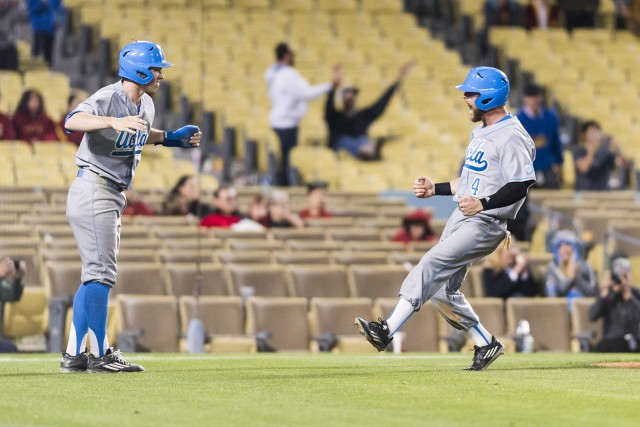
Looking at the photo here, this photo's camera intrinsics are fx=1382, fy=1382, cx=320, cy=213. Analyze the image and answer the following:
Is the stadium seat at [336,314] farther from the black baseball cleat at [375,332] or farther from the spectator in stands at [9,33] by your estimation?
the spectator in stands at [9,33]

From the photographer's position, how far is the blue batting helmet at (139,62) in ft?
25.5

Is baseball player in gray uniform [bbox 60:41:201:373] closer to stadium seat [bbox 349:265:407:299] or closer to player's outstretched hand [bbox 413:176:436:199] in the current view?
player's outstretched hand [bbox 413:176:436:199]

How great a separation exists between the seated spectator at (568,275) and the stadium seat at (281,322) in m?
2.71

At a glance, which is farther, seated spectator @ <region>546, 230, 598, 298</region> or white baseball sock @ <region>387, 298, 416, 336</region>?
seated spectator @ <region>546, 230, 598, 298</region>

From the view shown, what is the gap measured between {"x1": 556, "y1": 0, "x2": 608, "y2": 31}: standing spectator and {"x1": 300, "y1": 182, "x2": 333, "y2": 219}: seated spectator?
11362 millimetres

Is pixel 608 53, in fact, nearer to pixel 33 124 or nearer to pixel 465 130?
pixel 465 130

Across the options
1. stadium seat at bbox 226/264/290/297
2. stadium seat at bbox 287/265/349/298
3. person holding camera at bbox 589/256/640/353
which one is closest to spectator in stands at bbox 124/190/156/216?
stadium seat at bbox 226/264/290/297

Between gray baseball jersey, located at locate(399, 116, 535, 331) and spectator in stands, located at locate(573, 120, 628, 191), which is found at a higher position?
spectator in stands, located at locate(573, 120, 628, 191)

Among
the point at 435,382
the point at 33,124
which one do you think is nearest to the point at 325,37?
the point at 33,124

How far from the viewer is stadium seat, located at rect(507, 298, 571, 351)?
496 inches

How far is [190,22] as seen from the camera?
20.1 m

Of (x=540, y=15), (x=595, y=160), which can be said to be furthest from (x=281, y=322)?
(x=540, y=15)

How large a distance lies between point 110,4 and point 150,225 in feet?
20.8

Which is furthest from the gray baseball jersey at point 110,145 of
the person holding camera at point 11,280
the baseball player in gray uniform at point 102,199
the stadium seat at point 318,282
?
the stadium seat at point 318,282
